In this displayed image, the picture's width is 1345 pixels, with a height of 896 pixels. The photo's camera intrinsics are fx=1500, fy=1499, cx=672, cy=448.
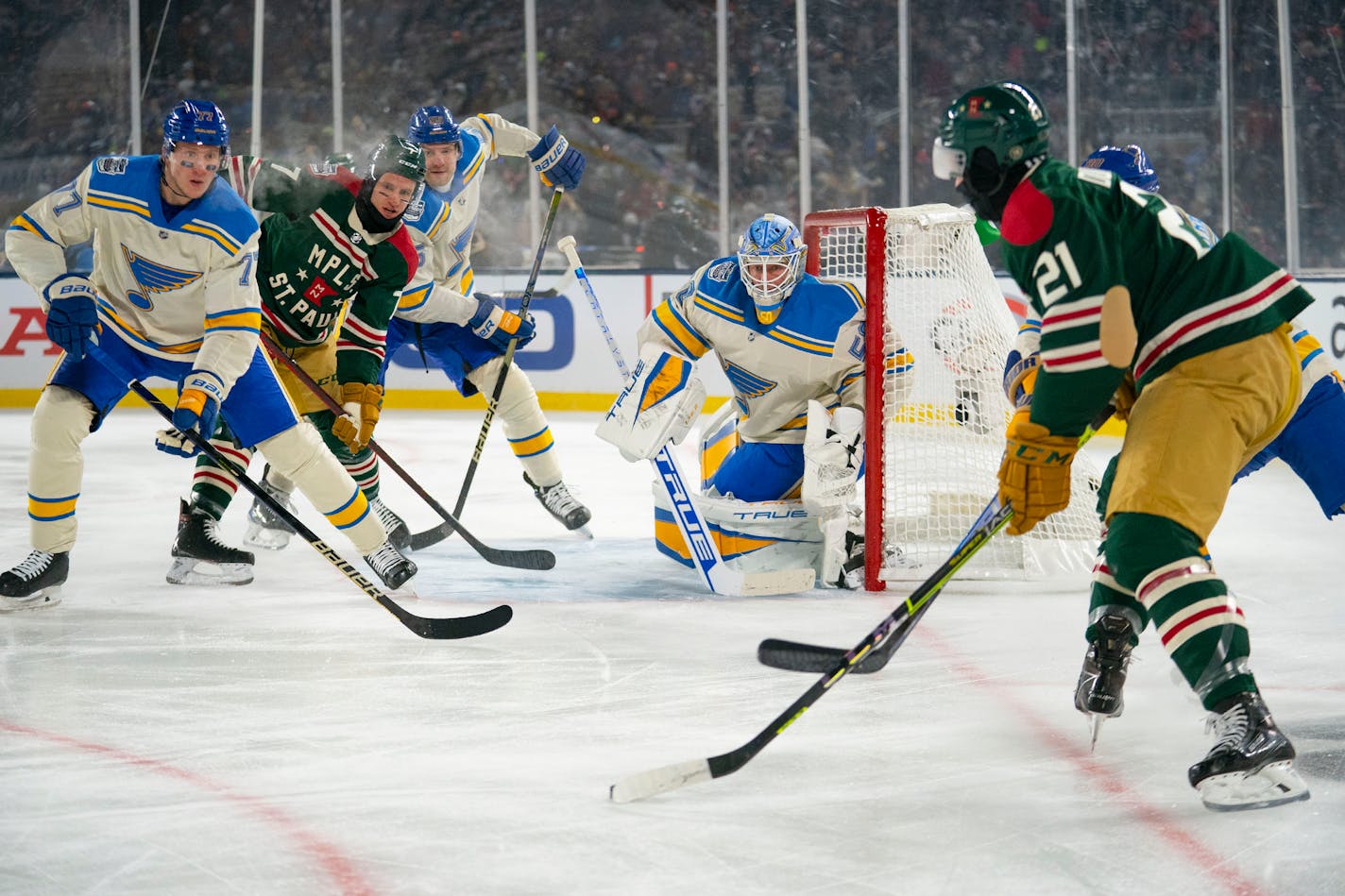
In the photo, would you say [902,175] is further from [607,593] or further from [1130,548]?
[1130,548]

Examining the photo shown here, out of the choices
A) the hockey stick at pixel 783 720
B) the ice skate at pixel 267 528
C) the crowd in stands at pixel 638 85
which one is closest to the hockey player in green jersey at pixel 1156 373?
the hockey stick at pixel 783 720

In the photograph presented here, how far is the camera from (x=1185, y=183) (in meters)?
7.68

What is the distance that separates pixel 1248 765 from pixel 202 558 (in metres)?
2.50

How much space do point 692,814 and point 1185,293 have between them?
3.14 ft

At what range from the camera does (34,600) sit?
322cm

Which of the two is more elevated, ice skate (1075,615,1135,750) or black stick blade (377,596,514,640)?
ice skate (1075,615,1135,750)

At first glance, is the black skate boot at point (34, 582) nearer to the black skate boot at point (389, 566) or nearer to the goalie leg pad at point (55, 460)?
the goalie leg pad at point (55, 460)

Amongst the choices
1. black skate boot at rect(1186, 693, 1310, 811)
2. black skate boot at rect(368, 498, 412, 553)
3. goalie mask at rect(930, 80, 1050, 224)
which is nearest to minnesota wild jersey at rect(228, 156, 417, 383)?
black skate boot at rect(368, 498, 412, 553)

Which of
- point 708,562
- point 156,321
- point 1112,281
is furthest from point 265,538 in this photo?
point 1112,281

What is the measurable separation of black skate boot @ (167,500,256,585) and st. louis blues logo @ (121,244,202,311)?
2.05ft

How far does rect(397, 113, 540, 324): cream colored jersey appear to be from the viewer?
4102 millimetres

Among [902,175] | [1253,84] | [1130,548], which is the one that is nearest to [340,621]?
[1130,548]

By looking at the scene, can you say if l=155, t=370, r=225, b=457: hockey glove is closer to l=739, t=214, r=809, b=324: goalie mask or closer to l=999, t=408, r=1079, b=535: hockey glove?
l=739, t=214, r=809, b=324: goalie mask

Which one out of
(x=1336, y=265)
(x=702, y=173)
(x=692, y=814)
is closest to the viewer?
(x=692, y=814)
